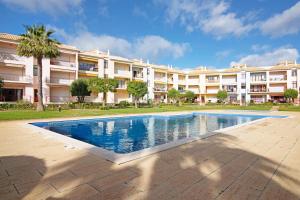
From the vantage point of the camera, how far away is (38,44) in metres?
22.0

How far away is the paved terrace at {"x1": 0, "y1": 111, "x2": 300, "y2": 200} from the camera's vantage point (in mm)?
3459

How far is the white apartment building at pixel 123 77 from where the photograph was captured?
28.3 meters

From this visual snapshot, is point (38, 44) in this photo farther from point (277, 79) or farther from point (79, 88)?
point (277, 79)

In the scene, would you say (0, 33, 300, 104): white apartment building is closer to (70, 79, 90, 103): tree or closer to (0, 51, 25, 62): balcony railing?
(0, 51, 25, 62): balcony railing

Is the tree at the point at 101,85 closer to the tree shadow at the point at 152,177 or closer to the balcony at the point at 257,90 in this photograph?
the tree shadow at the point at 152,177

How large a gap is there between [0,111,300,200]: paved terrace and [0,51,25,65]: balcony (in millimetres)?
25899

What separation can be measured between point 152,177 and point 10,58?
103ft

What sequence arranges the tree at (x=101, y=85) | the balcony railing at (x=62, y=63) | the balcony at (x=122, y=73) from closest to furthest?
1. the tree at (x=101, y=85)
2. the balcony railing at (x=62, y=63)
3. the balcony at (x=122, y=73)

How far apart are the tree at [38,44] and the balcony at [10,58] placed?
662cm

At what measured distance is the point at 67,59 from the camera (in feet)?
109

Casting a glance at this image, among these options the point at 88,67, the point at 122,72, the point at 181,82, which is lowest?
the point at 181,82

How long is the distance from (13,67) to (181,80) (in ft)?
134

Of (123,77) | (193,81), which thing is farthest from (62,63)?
(193,81)

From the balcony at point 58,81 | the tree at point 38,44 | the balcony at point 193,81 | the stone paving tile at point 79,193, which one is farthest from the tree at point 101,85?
the balcony at point 193,81
